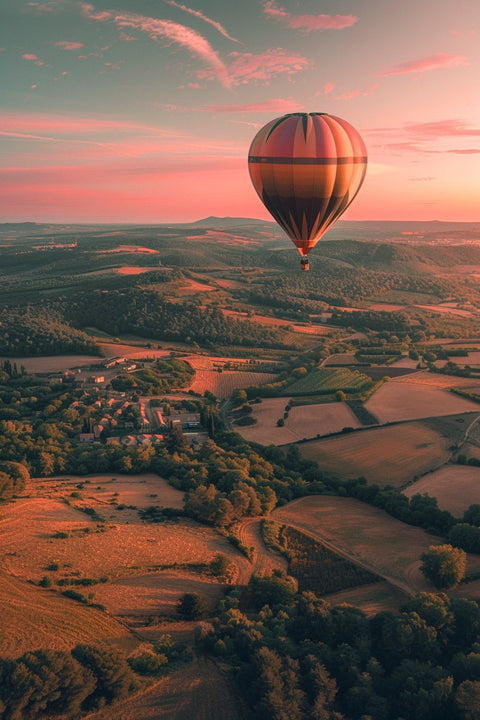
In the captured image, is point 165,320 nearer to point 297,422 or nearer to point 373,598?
point 297,422

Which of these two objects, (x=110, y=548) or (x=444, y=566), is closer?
(x=444, y=566)

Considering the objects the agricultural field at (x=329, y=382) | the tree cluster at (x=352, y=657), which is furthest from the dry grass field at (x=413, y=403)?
the tree cluster at (x=352, y=657)

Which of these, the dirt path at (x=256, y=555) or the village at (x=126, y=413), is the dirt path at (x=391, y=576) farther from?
the village at (x=126, y=413)

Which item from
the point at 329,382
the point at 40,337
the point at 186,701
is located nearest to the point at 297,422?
the point at 329,382

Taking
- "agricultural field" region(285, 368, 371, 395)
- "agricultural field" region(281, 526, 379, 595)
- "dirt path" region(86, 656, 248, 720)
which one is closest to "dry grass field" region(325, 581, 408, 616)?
"agricultural field" region(281, 526, 379, 595)

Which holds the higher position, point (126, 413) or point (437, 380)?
point (437, 380)

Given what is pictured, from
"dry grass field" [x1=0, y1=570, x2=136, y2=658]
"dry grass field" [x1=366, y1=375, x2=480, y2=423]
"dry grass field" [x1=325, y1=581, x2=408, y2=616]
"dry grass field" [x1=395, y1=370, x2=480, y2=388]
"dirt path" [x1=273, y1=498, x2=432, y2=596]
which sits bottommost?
"dry grass field" [x1=325, y1=581, x2=408, y2=616]

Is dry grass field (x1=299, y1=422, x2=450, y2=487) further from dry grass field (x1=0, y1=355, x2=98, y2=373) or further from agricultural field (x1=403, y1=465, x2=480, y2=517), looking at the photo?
dry grass field (x1=0, y1=355, x2=98, y2=373)
